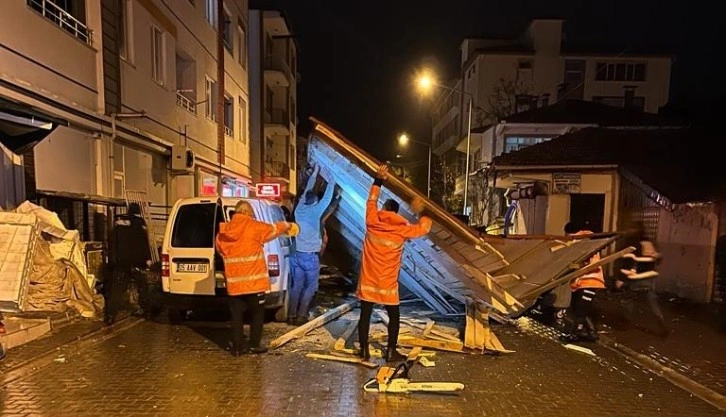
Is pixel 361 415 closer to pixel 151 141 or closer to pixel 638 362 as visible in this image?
pixel 638 362

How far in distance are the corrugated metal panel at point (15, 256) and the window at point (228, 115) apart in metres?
14.4

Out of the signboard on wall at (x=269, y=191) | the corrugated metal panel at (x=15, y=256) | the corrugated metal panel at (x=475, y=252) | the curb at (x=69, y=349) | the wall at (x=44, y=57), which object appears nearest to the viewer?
the curb at (x=69, y=349)

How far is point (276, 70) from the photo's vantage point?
29438 mm

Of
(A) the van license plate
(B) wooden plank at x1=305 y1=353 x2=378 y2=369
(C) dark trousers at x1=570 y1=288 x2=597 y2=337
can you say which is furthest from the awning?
(C) dark trousers at x1=570 y1=288 x2=597 y2=337

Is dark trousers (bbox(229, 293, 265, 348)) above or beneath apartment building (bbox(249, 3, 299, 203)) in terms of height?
beneath

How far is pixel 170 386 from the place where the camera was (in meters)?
4.87

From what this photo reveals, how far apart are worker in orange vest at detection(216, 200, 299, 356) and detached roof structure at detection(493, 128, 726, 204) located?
30.8ft

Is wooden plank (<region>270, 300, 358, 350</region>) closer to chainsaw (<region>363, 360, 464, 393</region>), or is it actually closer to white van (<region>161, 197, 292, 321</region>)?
white van (<region>161, 197, 292, 321</region>)

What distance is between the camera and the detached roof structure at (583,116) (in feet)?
71.6

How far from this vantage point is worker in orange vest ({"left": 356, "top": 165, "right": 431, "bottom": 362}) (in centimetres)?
558

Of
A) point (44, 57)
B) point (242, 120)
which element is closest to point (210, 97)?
point (242, 120)

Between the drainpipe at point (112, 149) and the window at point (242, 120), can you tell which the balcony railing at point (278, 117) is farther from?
the drainpipe at point (112, 149)

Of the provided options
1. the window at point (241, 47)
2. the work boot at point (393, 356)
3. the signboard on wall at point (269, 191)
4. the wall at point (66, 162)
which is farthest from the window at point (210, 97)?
the work boot at point (393, 356)

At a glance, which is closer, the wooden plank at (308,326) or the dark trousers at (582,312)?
the wooden plank at (308,326)
